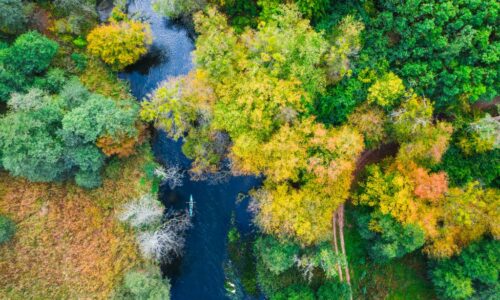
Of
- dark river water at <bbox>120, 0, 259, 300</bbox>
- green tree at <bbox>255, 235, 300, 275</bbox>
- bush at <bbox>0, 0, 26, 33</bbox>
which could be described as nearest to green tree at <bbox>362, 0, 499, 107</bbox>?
green tree at <bbox>255, 235, 300, 275</bbox>

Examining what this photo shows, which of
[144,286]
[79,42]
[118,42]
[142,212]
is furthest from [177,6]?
[144,286]

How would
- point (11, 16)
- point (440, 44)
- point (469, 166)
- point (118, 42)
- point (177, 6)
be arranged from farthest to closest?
point (177, 6) < point (118, 42) < point (469, 166) < point (11, 16) < point (440, 44)

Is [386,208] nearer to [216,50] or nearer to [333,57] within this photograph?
[333,57]

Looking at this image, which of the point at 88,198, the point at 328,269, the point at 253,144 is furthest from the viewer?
the point at 88,198

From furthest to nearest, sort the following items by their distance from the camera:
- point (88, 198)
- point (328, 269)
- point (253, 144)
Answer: point (88, 198) < point (328, 269) < point (253, 144)

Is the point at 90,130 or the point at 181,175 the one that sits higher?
the point at 90,130

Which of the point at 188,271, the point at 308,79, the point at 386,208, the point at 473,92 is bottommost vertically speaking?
the point at 188,271

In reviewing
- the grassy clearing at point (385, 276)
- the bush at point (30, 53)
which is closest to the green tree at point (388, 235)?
the grassy clearing at point (385, 276)

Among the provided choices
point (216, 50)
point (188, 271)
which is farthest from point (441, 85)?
point (188, 271)

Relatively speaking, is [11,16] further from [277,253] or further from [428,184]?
[428,184]
